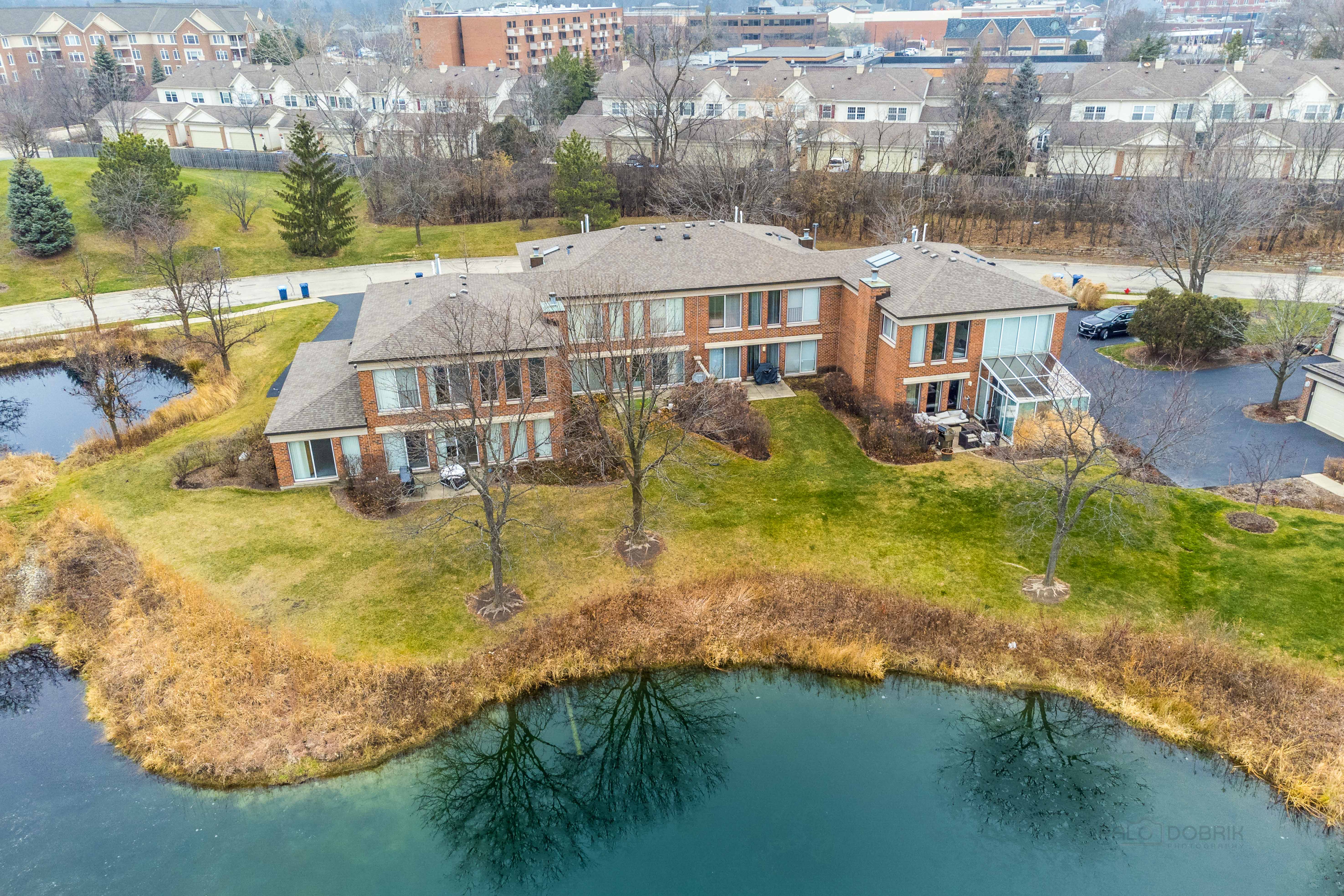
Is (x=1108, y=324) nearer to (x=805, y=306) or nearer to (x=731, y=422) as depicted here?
(x=805, y=306)

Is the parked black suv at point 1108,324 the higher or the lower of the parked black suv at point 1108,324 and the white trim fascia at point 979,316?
the lower

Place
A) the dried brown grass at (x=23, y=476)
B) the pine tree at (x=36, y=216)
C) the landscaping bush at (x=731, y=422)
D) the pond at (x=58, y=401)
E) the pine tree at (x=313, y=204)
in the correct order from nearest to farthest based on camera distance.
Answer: the dried brown grass at (x=23, y=476) → the landscaping bush at (x=731, y=422) → the pond at (x=58, y=401) → the pine tree at (x=36, y=216) → the pine tree at (x=313, y=204)

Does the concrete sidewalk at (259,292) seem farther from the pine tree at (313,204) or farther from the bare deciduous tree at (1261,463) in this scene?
the bare deciduous tree at (1261,463)

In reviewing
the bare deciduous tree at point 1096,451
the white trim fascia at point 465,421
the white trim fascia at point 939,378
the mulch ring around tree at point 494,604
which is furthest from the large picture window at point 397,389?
the bare deciduous tree at point 1096,451

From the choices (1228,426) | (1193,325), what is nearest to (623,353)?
(1228,426)

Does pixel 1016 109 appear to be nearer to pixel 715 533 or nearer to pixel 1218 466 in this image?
pixel 1218 466

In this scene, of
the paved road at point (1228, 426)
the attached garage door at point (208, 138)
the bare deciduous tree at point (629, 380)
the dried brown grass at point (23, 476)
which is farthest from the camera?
the attached garage door at point (208, 138)

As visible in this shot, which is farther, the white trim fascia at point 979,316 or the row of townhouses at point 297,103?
the row of townhouses at point 297,103

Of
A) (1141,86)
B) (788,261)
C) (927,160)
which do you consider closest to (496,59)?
(927,160)

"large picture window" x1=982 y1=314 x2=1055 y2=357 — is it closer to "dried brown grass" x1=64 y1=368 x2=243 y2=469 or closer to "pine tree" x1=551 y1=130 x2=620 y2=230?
"pine tree" x1=551 y1=130 x2=620 y2=230
